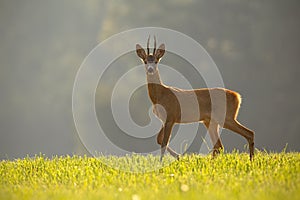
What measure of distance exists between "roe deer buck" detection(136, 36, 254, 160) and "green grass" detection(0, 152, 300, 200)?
0.79 m

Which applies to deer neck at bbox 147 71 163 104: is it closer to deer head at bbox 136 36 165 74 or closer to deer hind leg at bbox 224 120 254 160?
deer head at bbox 136 36 165 74

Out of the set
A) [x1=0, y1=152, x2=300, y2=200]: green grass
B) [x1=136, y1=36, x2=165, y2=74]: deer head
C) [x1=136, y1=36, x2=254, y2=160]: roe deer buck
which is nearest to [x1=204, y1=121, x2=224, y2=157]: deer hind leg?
[x1=136, y1=36, x2=254, y2=160]: roe deer buck

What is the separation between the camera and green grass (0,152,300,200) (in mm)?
6551

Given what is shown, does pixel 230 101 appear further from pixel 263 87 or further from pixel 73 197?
pixel 263 87

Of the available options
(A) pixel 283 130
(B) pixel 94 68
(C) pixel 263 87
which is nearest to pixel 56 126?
(B) pixel 94 68

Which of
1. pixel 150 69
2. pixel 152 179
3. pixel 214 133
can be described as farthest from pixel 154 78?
pixel 152 179

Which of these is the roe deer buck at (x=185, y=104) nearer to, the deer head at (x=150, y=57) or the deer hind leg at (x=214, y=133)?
the deer head at (x=150, y=57)

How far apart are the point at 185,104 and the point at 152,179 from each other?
3308 millimetres

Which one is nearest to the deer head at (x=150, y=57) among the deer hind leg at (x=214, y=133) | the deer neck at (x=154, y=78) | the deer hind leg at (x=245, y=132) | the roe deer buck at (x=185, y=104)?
the roe deer buck at (x=185, y=104)

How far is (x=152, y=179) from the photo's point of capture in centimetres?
793

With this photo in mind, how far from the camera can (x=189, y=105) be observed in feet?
36.0

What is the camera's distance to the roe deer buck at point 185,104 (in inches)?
425

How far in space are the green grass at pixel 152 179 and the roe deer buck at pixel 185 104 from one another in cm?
79

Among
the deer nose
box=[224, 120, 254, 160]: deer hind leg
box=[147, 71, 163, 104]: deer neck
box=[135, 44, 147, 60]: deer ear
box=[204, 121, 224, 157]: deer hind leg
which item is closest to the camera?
Answer: box=[224, 120, 254, 160]: deer hind leg
